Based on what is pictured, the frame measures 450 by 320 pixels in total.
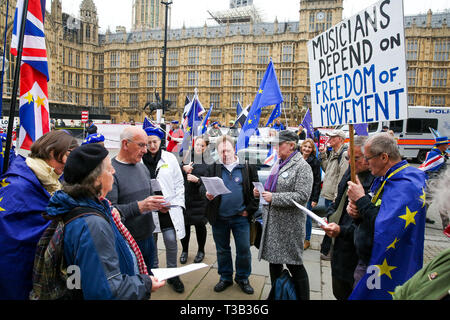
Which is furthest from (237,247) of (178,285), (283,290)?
(283,290)

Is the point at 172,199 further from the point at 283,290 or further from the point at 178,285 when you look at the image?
the point at 283,290

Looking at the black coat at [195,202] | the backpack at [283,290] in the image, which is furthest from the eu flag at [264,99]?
the backpack at [283,290]

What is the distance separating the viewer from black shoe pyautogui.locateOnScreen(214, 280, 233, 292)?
3.25 m

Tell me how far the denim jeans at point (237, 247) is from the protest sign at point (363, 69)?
139cm

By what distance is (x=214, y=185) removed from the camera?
3.01 m

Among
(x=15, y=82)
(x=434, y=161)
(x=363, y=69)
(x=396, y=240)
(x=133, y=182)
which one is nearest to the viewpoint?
(x=396, y=240)

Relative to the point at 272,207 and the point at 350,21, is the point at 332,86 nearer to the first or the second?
the point at 350,21

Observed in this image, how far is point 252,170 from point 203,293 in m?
1.44

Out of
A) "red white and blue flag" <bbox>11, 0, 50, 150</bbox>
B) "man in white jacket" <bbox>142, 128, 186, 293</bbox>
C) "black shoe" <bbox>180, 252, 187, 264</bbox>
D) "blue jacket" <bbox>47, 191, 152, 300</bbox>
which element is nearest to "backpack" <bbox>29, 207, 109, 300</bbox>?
"blue jacket" <bbox>47, 191, 152, 300</bbox>

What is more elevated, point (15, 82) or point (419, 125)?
point (419, 125)

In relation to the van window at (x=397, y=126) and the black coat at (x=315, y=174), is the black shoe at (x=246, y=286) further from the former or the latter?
the van window at (x=397, y=126)

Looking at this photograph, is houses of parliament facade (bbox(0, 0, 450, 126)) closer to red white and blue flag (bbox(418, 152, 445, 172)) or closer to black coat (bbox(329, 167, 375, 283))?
red white and blue flag (bbox(418, 152, 445, 172))

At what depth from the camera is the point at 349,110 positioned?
93.3 inches

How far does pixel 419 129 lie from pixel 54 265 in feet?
64.4
